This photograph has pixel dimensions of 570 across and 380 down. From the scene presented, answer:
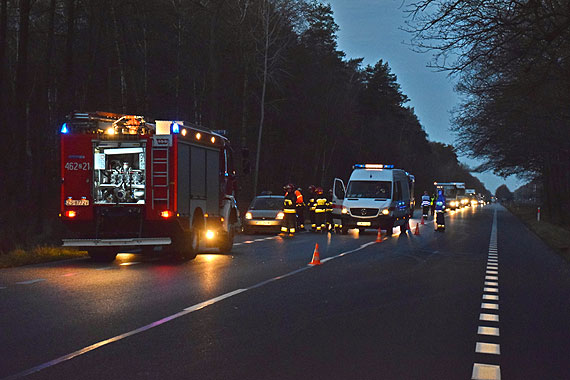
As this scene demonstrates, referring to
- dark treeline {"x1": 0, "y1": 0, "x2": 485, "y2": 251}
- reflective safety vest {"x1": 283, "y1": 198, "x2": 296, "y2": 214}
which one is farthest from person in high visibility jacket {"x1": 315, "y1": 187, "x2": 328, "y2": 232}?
dark treeline {"x1": 0, "y1": 0, "x2": 485, "y2": 251}

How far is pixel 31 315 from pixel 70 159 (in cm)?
814

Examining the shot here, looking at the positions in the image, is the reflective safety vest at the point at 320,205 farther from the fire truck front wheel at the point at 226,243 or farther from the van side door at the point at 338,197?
the fire truck front wheel at the point at 226,243

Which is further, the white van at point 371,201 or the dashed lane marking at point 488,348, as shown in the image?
the white van at point 371,201

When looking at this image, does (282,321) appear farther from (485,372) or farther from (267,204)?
(267,204)

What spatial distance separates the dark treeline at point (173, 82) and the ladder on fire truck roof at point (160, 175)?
5187 millimetres

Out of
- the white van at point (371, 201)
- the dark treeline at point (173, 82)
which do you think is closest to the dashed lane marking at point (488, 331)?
the dark treeline at point (173, 82)

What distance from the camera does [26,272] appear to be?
49.6ft

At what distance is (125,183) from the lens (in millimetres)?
17469

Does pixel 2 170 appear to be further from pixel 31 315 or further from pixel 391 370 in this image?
pixel 391 370

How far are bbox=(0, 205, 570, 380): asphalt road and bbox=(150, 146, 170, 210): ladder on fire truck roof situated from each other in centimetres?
139

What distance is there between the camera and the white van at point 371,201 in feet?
101

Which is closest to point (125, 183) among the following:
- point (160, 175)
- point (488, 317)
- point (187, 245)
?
point (160, 175)

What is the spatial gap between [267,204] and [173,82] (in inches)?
517

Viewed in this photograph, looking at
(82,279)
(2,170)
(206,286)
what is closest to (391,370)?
(206,286)
